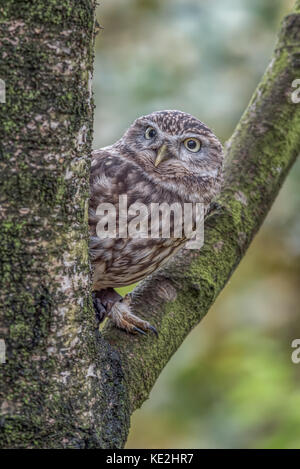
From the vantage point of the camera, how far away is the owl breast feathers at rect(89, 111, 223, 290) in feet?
8.29

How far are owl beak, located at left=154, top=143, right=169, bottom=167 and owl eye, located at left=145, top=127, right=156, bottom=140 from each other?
9 cm

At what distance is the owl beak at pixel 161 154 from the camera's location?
276 centimetres

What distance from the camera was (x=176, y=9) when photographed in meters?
4.06

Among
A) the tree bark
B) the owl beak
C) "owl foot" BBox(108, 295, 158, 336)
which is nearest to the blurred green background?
the owl beak

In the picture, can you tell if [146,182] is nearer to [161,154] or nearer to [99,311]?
[161,154]

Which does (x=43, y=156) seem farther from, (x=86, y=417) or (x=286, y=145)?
(x=286, y=145)

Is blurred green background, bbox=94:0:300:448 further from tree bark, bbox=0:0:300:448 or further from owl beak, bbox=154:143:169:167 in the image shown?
tree bark, bbox=0:0:300:448

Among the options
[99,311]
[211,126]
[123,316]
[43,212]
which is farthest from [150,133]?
[43,212]

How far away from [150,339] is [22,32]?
114cm

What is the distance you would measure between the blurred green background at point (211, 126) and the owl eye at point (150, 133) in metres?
0.92

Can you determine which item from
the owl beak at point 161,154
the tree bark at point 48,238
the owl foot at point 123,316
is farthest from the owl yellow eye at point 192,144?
the tree bark at point 48,238

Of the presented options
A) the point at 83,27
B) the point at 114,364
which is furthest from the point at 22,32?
the point at 114,364

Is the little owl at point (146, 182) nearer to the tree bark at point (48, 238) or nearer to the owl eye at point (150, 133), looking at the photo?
the owl eye at point (150, 133)

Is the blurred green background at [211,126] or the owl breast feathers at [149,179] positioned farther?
the blurred green background at [211,126]
